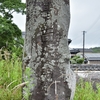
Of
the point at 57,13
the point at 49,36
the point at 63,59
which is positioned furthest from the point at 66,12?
the point at 63,59

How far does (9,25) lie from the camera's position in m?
13.0

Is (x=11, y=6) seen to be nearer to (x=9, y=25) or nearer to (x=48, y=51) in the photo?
(x=9, y=25)

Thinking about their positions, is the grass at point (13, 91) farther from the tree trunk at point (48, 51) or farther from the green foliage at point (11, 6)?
the green foliage at point (11, 6)

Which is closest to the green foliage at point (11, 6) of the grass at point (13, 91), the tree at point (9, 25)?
the tree at point (9, 25)

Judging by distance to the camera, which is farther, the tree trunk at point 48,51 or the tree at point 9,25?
the tree at point 9,25

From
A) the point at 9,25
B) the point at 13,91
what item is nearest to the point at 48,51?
the point at 13,91

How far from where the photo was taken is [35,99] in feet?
5.89

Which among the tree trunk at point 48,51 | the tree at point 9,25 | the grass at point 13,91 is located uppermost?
the tree at point 9,25

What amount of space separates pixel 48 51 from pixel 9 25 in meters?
11.5

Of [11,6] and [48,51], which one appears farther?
[11,6]

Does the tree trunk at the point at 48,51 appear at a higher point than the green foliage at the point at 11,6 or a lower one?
lower

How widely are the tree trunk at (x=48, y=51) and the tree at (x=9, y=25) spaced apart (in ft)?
34.1

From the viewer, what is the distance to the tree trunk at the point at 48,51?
178 centimetres

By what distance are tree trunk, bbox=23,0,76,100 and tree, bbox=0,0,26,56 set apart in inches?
409
